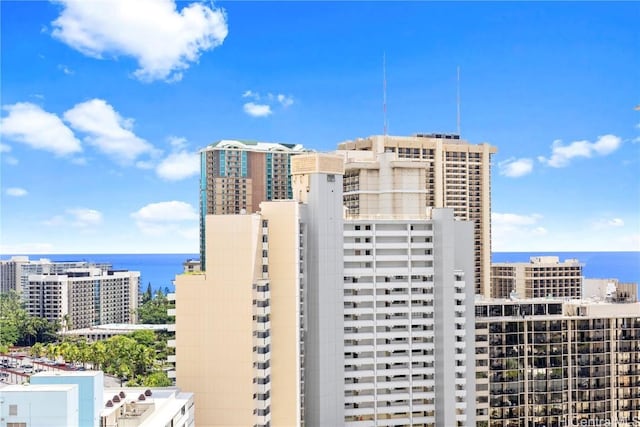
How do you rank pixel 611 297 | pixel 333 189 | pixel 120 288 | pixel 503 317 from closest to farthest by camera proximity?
pixel 333 189 < pixel 503 317 < pixel 611 297 < pixel 120 288

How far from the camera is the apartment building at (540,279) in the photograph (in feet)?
135

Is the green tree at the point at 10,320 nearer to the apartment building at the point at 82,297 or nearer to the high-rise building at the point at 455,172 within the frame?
the apartment building at the point at 82,297

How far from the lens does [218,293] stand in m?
19.1

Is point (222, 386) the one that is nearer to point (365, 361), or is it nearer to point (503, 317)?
point (365, 361)

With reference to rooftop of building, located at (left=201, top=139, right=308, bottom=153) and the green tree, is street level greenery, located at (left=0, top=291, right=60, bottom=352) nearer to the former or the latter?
the green tree

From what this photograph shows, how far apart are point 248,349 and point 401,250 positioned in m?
6.22

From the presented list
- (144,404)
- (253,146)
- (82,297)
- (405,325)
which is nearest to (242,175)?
(253,146)

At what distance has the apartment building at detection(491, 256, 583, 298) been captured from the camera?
41062 mm

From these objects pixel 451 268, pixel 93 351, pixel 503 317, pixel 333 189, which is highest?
pixel 333 189

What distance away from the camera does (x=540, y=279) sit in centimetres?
4134

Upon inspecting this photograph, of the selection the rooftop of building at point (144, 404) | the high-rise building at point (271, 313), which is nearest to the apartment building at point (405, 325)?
the high-rise building at point (271, 313)

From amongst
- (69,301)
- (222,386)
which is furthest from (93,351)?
(222,386)

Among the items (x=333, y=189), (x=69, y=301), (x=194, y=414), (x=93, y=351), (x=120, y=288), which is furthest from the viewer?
(x=120, y=288)

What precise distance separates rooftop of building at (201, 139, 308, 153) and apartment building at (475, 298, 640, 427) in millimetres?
16267
